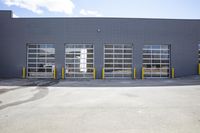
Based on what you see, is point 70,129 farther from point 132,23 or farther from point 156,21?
point 156,21

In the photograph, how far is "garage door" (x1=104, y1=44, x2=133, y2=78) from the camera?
1786 centimetres

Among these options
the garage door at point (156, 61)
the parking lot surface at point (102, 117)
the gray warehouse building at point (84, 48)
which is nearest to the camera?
the parking lot surface at point (102, 117)

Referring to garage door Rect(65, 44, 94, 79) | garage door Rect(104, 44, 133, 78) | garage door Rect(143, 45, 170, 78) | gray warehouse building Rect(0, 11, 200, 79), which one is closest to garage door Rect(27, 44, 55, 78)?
gray warehouse building Rect(0, 11, 200, 79)

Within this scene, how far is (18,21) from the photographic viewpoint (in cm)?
1806

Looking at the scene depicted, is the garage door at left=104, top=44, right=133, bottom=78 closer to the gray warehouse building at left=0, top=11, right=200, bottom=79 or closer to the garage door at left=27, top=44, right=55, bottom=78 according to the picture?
the gray warehouse building at left=0, top=11, right=200, bottom=79

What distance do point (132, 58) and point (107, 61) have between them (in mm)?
2824

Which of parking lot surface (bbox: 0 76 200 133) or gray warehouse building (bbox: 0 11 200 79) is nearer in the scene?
parking lot surface (bbox: 0 76 200 133)

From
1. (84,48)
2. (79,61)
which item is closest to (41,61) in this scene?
(79,61)

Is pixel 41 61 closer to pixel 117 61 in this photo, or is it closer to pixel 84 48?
pixel 84 48

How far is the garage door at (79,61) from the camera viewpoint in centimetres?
1783

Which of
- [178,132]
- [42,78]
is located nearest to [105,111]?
[178,132]

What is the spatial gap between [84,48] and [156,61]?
27.4 feet

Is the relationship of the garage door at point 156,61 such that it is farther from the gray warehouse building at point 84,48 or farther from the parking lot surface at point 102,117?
the parking lot surface at point 102,117

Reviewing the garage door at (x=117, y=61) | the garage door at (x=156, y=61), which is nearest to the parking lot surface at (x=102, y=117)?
the garage door at (x=117, y=61)
